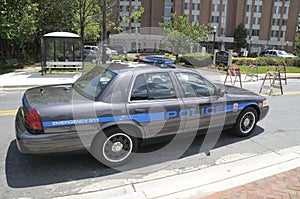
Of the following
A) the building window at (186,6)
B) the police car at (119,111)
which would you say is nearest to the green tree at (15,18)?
the police car at (119,111)

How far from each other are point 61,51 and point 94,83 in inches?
509

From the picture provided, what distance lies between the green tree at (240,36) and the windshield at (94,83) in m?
53.9

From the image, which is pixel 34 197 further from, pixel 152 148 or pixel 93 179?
pixel 152 148

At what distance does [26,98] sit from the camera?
3652 mm

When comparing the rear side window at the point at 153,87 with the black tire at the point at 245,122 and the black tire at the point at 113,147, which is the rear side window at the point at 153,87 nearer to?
the black tire at the point at 113,147

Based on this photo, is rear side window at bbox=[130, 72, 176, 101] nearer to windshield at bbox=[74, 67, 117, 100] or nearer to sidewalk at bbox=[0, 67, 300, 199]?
windshield at bbox=[74, 67, 117, 100]

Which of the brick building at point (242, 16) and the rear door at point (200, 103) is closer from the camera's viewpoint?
the rear door at point (200, 103)

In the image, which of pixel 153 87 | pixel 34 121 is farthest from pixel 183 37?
pixel 34 121

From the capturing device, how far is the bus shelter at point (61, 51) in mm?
13984

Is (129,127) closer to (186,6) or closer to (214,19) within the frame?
(186,6)

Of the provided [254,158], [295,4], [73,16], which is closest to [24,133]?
[254,158]

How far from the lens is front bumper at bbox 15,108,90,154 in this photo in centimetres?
305

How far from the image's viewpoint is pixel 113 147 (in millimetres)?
3512

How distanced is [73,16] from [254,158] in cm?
2098
